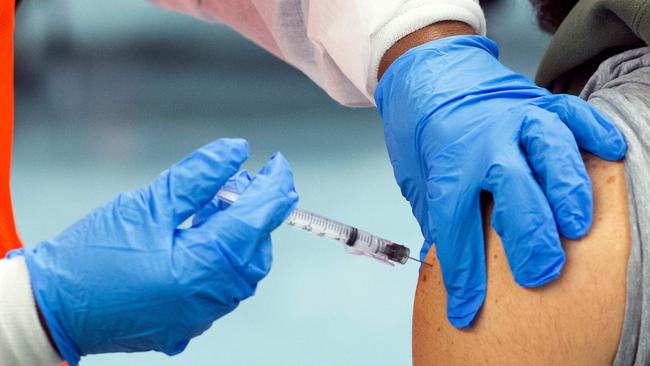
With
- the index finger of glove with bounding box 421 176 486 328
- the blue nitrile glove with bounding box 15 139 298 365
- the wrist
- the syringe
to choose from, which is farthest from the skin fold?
the wrist

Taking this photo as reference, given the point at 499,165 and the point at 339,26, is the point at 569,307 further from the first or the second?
the point at 339,26

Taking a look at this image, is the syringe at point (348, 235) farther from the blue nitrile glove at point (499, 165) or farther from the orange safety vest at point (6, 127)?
the orange safety vest at point (6, 127)

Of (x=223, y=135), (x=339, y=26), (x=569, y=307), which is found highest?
(x=339, y=26)

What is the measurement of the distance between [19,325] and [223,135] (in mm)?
1415

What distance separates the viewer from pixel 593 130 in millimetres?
920

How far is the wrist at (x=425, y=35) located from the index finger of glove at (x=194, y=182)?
1.59 feet

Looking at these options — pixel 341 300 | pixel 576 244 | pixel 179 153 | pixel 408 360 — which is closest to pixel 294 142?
pixel 179 153

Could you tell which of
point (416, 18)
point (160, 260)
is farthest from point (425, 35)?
point (160, 260)

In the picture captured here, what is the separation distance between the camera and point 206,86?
8.27 ft

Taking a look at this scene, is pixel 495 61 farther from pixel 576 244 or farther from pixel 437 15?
pixel 576 244

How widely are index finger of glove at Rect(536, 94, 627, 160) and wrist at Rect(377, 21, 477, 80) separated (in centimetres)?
36

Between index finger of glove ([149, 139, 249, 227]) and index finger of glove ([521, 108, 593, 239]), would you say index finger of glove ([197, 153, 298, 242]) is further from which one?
index finger of glove ([521, 108, 593, 239])

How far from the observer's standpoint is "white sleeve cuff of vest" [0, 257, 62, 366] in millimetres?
869

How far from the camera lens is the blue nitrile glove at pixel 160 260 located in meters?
0.88
